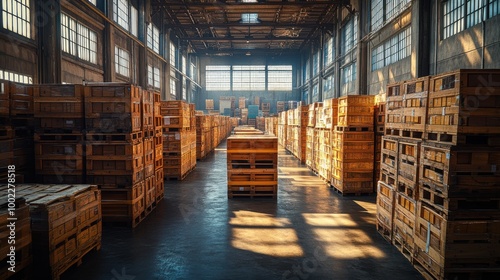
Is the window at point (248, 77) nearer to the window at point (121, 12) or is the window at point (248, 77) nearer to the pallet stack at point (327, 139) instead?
the window at point (121, 12)

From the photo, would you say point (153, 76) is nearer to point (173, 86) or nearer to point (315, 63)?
point (173, 86)

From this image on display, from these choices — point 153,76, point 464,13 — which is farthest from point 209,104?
point 464,13

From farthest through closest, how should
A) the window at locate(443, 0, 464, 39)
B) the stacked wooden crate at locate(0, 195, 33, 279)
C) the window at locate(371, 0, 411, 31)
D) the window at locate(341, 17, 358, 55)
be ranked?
the window at locate(341, 17, 358, 55) → the window at locate(371, 0, 411, 31) → the window at locate(443, 0, 464, 39) → the stacked wooden crate at locate(0, 195, 33, 279)

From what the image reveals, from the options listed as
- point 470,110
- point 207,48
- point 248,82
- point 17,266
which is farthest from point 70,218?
point 248,82

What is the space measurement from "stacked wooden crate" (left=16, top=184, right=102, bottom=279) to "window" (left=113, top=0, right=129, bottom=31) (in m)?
15.8

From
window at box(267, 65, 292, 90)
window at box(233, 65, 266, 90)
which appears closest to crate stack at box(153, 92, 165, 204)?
window at box(233, 65, 266, 90)

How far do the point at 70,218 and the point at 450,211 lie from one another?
5348 mm

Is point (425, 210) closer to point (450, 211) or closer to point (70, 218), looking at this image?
point (450, 211)

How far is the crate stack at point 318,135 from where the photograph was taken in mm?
13150

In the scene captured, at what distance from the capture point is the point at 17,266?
4.08 meters

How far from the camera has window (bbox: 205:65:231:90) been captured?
45.3m

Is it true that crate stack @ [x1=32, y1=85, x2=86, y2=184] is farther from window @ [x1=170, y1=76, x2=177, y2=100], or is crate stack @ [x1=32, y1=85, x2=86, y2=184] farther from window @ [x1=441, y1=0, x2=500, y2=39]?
window @ [x1=170, y1=76, x2=177, y2=100]

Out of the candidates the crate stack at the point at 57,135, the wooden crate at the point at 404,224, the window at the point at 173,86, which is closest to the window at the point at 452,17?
the wooden crate at the point at 404,224

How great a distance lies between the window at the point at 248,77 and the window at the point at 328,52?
14.4m
